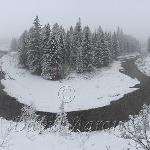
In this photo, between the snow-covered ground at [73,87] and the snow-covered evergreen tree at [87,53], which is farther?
the snow-covered evergreen tree at [87,53]

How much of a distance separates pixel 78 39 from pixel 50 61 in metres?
14.0

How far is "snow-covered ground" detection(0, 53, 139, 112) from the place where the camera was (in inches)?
1497

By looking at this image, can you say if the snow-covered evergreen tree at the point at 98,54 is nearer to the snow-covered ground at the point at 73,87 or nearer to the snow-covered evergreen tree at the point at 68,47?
the snow-covered evergreen tree at the point at 68,47

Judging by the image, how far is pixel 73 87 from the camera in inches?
1880

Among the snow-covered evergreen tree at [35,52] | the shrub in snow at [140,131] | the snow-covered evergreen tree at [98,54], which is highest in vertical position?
the shrub in snow at [140,131]

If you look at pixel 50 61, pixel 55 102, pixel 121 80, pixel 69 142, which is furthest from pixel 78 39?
pixel 69 142

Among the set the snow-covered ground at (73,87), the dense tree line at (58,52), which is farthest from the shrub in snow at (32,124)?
the dense tree line at (58,52)

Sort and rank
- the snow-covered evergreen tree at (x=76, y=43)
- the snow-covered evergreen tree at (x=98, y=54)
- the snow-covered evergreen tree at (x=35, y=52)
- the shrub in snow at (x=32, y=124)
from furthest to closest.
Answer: the snow-covered evergreen tree at (x=98, y=54) < the snow-covered evergreen tree at (x=76, y=43) < the snow-covered evergreen tree at (x=35, y=52) < the shrub in snow at (x=32, y=124)

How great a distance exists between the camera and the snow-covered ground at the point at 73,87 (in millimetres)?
38031

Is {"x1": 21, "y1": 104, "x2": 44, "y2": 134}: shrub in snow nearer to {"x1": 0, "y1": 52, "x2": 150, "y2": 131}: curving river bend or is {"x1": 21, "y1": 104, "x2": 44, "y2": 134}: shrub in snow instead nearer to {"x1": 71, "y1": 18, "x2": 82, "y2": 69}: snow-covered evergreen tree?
{"x1": 0, "y1": 52, "x2": 150, "y2": 131}: curving river bend

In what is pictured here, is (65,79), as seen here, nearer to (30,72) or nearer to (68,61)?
(30,72)

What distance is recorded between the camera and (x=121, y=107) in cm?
3441

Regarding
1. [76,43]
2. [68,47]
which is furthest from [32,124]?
[68,47]

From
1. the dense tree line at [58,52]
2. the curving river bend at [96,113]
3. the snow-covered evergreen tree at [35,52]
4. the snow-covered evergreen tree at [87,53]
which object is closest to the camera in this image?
the curving river bend at [96,113]
